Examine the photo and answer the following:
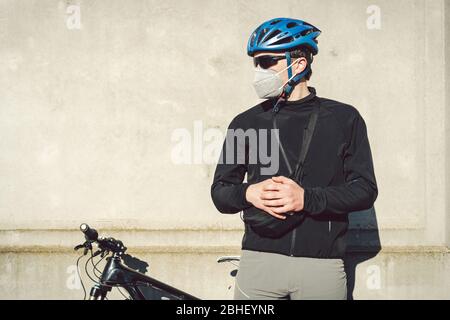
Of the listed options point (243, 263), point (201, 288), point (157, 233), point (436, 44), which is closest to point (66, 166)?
point (157, 233)

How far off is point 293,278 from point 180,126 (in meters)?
2.83

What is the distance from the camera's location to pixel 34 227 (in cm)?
599

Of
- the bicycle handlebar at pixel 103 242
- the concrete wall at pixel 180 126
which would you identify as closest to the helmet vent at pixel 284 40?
the bicycle handlebar at pixel 103 242

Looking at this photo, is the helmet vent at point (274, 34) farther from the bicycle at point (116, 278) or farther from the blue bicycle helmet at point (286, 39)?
the bicycle at point (116, 278)

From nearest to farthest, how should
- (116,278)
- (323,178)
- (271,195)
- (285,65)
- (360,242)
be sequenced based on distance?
(271,195) < (323,178) < (285,65) < (116,278) < (360,242)

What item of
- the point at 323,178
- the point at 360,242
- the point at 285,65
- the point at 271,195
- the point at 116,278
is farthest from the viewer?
the point at 360,242

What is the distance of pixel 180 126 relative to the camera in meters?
5.91

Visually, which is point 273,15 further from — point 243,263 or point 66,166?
point 243,263

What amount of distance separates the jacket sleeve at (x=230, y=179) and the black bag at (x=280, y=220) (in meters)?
0.09

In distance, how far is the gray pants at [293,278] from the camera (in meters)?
3.38

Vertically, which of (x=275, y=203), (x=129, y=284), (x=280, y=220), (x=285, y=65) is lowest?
(x=129, y=284)

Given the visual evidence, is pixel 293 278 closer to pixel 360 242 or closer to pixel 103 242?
pixel 103 242

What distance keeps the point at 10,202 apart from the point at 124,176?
1.17 meters

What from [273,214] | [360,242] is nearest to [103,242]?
[273,214]
